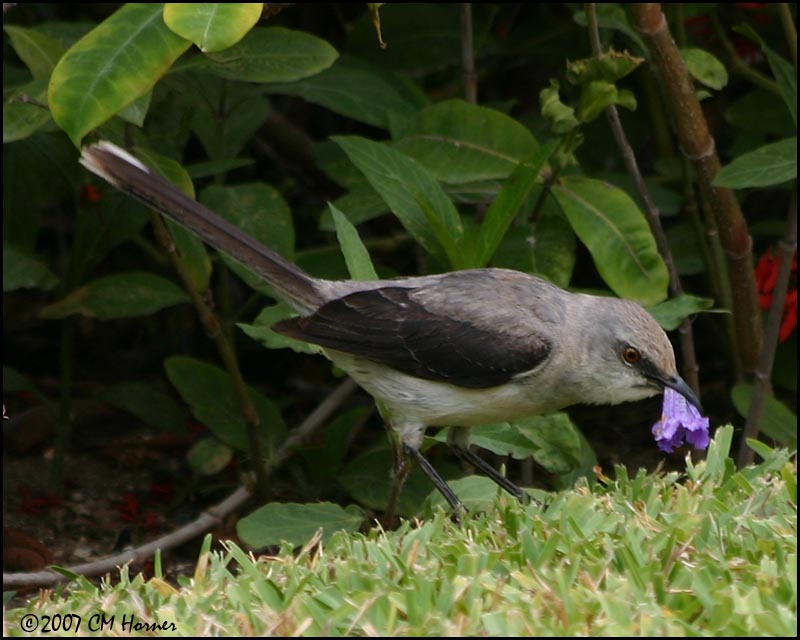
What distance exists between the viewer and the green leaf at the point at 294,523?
4.91m

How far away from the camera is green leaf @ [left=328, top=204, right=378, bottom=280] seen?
16.8 ft

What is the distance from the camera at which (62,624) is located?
368 centimetres

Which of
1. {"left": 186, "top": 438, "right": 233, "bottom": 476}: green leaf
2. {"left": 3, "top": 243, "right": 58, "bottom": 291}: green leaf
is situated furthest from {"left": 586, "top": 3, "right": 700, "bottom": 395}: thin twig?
{"left": 3, "top": 243, "right": 58, "bottom": 291}: green leaf

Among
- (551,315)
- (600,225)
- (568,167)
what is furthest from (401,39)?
(551,315)

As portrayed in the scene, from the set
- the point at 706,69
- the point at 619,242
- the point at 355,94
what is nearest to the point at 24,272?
the point at 355,94

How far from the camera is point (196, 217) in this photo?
16.9ft

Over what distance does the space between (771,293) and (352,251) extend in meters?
2.76

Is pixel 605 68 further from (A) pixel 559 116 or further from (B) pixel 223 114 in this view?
(B) pixel 223 114

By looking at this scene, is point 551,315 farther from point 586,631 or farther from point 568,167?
point 586,631

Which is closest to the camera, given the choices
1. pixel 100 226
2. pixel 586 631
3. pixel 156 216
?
pixel 586 631

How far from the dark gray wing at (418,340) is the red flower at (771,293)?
2206 mm

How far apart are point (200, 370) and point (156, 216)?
43.7 inches

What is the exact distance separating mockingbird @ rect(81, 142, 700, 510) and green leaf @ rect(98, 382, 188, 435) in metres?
1.95

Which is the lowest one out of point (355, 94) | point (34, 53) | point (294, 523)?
point (294, 523)
